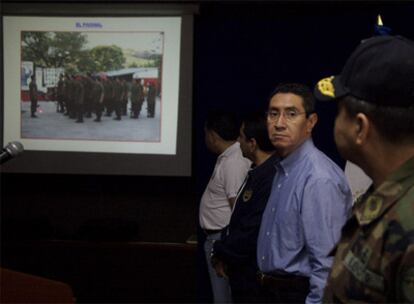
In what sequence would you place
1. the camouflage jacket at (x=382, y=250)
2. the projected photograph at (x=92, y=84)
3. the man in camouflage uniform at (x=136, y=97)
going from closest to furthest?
the camouflage jacket at (x=382, y=250) < the projected photograph at (x=92, y=84) < the man in camouflage uniform at (x=136, y=97)

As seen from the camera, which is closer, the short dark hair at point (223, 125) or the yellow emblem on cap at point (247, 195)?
the yellow emblem on cap at point (247, 195)

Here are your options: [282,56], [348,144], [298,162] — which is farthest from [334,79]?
[282,56]

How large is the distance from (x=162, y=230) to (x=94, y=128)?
82 cm

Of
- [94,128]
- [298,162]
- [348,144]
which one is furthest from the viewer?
[94,128]

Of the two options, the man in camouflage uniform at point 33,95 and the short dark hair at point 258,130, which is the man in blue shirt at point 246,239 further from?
the man in camouflage uniform at point 33,95

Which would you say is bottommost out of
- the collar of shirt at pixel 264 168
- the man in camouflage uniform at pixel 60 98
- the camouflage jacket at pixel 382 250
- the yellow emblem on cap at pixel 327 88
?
the collar of shirt at pixel 264 168

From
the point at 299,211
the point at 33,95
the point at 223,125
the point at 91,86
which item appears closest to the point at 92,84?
the point at 91,86

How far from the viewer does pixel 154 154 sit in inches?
157

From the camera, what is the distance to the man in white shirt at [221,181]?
3.53 metres

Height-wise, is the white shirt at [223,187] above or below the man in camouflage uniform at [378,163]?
below

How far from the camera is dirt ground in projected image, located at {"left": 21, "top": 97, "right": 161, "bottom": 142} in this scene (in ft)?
13.3

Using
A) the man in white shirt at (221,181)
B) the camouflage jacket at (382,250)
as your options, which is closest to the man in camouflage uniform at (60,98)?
the man in white shirt at (221,181)

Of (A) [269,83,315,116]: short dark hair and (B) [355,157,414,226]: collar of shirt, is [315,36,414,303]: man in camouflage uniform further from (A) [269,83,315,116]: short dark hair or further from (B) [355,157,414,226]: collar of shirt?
(A) [269,83,315,116]: short dark hair

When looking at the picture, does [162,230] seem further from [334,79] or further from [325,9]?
[334,79]
